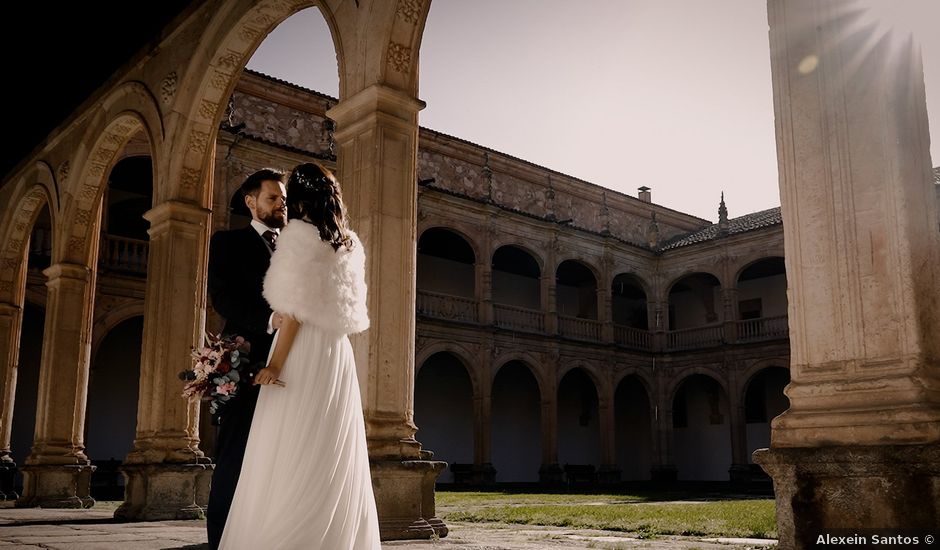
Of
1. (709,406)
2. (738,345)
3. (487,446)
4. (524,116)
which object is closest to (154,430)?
(524,116)

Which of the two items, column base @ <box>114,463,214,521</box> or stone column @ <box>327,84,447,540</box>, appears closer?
stone column @ <box>327,84,447,540</box>

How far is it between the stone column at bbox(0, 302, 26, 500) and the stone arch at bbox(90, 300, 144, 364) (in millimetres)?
3430

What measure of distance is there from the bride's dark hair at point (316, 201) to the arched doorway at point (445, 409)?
20.0 metres

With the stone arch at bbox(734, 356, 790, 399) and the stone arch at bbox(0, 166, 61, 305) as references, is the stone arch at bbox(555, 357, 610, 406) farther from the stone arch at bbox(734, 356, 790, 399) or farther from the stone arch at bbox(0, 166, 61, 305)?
the stone arch at bbox(0, 166, 61, 305)

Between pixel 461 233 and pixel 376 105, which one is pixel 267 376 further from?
pixel 461 233

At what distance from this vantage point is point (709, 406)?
89.8 ft

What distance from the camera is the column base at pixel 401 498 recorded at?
509 centimetres

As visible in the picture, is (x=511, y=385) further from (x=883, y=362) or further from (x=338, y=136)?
(x=883, y=362)

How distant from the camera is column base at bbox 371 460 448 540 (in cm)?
509

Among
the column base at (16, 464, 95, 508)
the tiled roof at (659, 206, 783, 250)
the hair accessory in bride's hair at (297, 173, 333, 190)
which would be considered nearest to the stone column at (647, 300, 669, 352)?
the tiled roof at (659, 206, 783, 250)

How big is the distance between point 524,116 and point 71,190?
19.5ft

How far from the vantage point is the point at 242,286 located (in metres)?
3.09

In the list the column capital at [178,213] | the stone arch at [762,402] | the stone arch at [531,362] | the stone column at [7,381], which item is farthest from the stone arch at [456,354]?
the column capital at [178,213]

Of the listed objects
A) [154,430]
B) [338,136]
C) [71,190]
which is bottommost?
[154,430]
